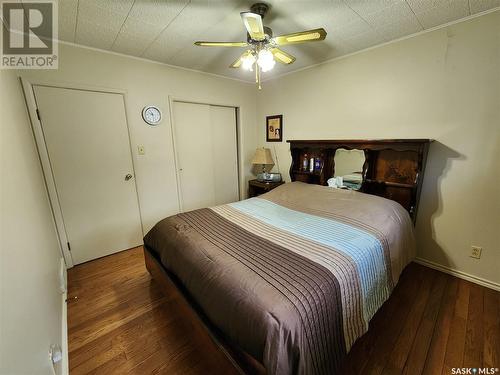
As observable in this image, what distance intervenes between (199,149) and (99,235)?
66.9 inches

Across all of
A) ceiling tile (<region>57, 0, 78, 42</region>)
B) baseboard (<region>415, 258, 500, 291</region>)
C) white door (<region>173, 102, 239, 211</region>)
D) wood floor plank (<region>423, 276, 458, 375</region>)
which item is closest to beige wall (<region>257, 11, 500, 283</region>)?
baseboard (<region>415, 258, 500, 291</region>)

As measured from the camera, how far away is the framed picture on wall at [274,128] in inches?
132

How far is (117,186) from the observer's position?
2568 millimetres

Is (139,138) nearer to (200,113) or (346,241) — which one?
(200,113)

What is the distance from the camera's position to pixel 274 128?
11.3ft

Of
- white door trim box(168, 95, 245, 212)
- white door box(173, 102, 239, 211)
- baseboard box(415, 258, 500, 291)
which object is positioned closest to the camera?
baseboard box(415, 258, 500, 291)

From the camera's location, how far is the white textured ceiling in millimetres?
1548

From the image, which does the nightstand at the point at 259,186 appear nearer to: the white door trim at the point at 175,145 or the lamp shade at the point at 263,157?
the white door trim at the point at 175,145

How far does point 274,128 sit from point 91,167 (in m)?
2.54

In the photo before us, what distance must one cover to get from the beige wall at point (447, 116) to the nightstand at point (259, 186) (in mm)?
1248

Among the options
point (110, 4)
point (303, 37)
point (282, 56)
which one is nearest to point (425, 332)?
point (303, 37)

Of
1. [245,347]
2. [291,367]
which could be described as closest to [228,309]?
[245,347]

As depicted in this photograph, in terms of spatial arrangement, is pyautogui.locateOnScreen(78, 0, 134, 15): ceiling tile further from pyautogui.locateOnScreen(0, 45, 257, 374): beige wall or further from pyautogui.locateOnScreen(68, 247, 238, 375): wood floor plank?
pyautogui.locateOnScreen(68, 247, 238, 375): wood floor plank

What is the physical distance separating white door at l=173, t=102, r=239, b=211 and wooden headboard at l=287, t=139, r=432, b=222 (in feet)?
4.90
